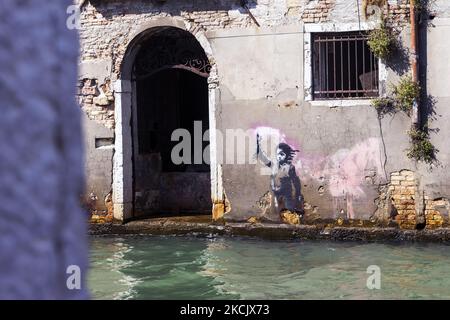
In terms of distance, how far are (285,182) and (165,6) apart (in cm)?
279

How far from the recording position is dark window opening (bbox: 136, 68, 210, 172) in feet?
34.6

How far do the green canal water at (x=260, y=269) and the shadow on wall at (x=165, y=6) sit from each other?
2918 millimetres

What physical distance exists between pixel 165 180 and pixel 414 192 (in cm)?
393

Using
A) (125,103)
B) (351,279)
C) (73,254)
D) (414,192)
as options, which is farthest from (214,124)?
(73,254)

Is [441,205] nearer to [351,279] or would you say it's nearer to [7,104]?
[351,279]

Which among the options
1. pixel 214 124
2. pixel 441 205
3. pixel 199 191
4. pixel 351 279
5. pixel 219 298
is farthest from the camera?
pixel 199 191

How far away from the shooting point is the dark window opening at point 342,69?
8.68 meters

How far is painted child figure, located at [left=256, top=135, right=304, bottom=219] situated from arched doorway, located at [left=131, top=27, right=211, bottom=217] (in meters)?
1.52

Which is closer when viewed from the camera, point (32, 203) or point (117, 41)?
point (32, 203)

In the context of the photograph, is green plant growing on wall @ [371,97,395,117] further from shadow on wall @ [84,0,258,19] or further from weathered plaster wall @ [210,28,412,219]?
shadow on wall @ [84,0,258,19]

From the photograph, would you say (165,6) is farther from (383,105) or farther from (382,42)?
(383,105)

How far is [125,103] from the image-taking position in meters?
9.82

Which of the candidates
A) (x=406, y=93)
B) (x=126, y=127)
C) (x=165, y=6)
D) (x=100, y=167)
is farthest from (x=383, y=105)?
(x=100, y=167)

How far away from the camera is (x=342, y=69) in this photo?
8734 millimetres
